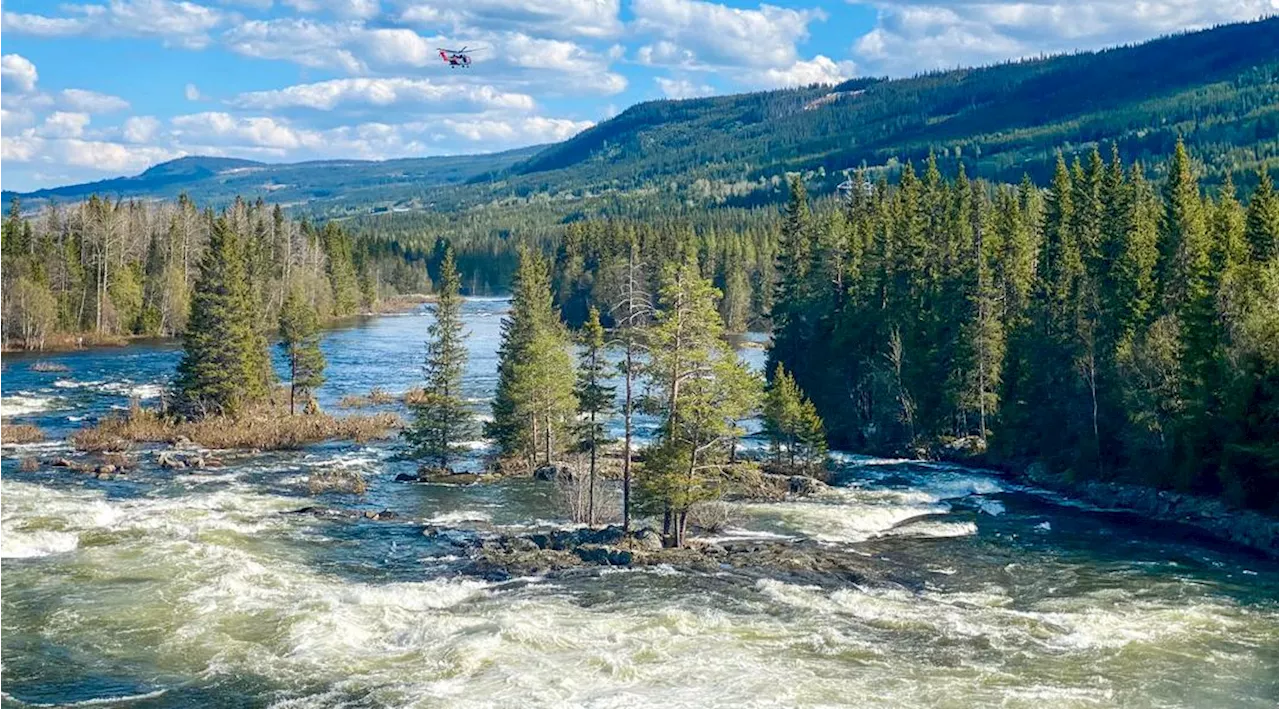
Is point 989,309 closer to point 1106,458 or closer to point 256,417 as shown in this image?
point 1106,458

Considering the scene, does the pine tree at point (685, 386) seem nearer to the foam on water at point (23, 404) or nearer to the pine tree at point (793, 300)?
the pine tree at point (793, 300)

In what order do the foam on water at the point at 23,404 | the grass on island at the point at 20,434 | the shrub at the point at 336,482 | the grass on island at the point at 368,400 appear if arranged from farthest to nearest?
the grass on island at the point at 368,400
the foam on water at the point at 23,404
the grass on island at the point at 20,434
the shrub at the point at 336,482

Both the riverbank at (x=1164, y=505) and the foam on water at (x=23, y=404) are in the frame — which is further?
the foam on water at (x=23, y=404)

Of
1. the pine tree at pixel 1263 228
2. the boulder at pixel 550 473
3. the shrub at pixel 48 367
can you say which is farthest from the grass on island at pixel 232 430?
the pine tree at pixel 1263 228

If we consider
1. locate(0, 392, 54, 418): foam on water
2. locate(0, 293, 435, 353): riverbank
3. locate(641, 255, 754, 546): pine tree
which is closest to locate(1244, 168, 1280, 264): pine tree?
locate(641, 255, 754, 546): pine tree

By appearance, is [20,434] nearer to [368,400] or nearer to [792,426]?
[368,400]

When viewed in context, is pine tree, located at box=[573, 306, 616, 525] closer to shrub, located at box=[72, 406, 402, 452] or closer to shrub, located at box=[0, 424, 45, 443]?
shrub, located at box=[72, 406, 402, 452]

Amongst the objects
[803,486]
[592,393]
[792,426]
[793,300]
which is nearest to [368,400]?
[793,300]
